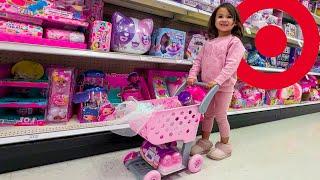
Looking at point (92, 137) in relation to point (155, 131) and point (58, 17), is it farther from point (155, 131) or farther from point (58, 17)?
point (58, 17)

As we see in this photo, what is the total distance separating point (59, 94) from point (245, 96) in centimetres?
164

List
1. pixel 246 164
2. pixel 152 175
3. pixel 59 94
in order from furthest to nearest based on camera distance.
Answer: pixel 246 164 → pixel 59 94 → pixel 152 175

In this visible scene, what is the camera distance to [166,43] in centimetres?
172

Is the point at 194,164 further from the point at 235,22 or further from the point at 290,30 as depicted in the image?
the point at 290,30

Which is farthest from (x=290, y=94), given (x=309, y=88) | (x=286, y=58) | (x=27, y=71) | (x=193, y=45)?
(x=27, y=71)

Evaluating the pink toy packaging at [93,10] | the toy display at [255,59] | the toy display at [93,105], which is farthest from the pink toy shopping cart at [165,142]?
the toy display at [255,59]

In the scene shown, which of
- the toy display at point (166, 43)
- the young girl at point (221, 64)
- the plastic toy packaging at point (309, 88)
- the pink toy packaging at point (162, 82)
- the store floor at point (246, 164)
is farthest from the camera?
the plastic toy packaging at point (309, 88)

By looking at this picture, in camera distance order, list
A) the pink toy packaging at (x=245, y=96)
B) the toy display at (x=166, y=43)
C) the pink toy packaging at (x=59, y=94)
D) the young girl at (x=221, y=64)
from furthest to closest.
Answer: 1. the pink toy packaging at (x=245, y=96)
2. the toy display at (x=166, y=43)
3. the young girl at (x=221, y=64)
4. the pink toy packaging at (x=59, y=94)

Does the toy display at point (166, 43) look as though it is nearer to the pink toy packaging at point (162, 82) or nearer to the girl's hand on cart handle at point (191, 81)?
the pink toy packaging at point (162, 82)

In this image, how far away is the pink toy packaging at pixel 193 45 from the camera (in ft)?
6.30

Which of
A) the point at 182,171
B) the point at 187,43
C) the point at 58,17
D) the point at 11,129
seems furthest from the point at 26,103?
the point at 187,43

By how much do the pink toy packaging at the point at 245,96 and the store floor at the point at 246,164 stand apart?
0.24m

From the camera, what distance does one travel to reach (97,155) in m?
1.47

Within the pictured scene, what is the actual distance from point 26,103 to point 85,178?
466mm
